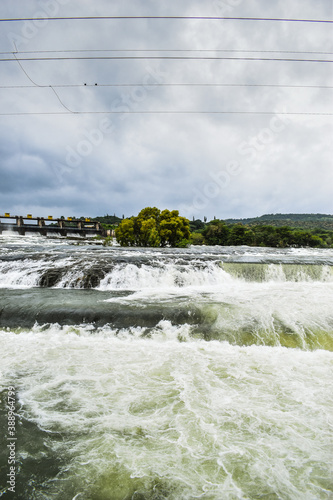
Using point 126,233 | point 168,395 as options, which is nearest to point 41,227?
point 126,233

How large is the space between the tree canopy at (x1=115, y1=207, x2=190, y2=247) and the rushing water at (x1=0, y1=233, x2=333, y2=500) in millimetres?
19234

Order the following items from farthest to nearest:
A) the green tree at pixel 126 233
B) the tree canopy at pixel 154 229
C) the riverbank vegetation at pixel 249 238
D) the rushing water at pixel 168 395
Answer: the riverbank vegetation at pixel 249 238, the green tree at pixel 126 233, the tree canopy at pixel 154 229, the rushing water at pixel 168 395

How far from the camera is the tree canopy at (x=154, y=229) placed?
2784 centimetres

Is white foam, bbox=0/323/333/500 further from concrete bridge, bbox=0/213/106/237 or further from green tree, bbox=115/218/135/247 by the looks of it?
concrete bridge, bbox=0/213/106/237

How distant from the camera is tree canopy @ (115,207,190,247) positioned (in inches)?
1096

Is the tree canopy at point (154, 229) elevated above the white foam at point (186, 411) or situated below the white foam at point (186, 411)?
above

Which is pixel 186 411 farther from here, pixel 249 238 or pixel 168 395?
pixel 249 238

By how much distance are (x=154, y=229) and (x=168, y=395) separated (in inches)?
961

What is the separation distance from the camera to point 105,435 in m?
3.06

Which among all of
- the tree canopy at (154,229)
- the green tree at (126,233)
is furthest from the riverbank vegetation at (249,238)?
the green tree at (126,233)

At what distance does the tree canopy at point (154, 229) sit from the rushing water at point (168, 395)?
1923 centimetres

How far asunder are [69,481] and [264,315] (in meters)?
5.55

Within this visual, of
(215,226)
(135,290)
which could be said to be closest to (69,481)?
(135,290)

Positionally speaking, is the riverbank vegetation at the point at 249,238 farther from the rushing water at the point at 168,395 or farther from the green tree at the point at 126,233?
the rushing water at the point at 168,395
